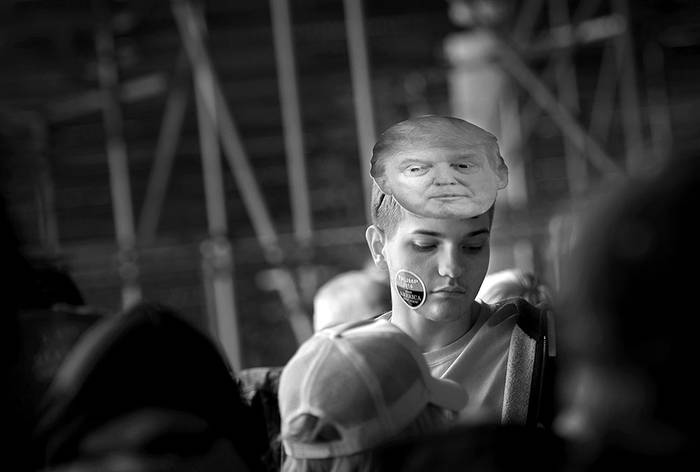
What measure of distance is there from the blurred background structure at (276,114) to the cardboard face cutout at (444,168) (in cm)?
355

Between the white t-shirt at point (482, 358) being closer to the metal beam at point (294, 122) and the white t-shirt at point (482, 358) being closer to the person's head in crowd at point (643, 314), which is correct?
the person's head in crowd at point (643, 314)

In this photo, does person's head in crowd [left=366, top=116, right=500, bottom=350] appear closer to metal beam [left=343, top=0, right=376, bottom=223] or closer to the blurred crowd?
the blurred crowd

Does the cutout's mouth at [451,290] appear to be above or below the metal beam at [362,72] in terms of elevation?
below

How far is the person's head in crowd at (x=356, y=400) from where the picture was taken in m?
1.21

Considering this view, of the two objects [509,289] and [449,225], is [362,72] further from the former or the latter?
[449,225]

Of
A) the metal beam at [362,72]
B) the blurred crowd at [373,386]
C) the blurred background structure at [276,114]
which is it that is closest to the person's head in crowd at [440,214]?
the blurred crowd at [373,386]

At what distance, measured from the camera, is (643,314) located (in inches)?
36.4

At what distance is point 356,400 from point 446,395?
11 centimetres

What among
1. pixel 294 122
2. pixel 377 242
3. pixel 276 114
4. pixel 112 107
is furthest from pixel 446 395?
pixel 276 114

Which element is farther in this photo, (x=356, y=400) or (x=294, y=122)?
(x=294, y=122)

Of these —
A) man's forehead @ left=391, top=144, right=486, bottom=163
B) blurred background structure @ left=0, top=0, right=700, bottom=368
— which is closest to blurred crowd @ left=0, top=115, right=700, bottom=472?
man's forehead @ left=391, top=144, right=486, bottom=163

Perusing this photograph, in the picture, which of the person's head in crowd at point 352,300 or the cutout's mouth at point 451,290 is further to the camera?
the person's head in crowd at point 352,300

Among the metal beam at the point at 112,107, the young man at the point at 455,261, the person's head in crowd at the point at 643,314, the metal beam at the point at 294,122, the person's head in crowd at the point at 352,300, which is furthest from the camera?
the metal beam at the point at 112,107

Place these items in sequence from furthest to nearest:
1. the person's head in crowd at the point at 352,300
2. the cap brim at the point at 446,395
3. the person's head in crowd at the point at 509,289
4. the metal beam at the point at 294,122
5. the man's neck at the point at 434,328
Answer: the metal beam at the point at 294,122
the person's head in crowd at the point at 352,300
the person's head in crowd at the point at 509,289
the man's neck at the point at 434,328
the cap brim at the point at 446,395
